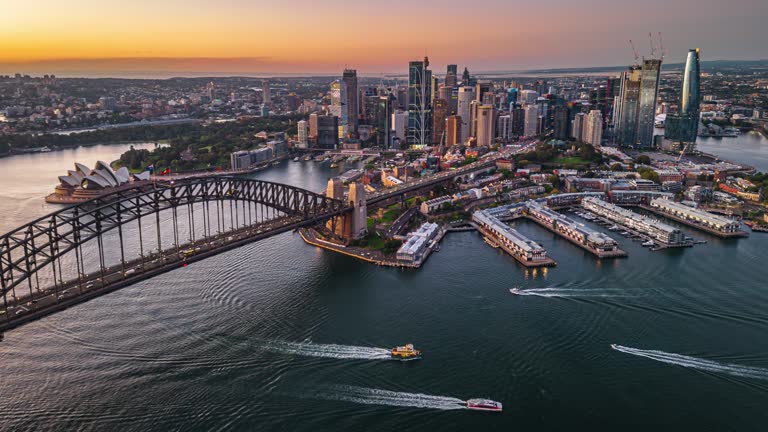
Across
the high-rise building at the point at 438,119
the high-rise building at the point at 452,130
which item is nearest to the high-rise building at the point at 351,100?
the high-rise building at the point at 438,119

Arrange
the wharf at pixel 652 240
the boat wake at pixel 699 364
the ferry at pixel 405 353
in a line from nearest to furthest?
the boat wake at pixel 699 364, the ferry at pixel 405 353, the wharf at pixel 652 240

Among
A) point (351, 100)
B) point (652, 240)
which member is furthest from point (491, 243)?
point (351, 100)

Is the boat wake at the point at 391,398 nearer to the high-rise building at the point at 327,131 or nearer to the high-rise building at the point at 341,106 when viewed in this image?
the high-rise building at the point at 327,131

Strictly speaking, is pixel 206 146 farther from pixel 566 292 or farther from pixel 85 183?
pixel 566 292

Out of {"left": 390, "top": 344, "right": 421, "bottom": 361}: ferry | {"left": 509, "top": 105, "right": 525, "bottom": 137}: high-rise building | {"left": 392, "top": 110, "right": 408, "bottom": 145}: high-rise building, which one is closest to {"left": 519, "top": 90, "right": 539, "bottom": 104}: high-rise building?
{"left": 509, "top": 105, "right": 525, "bottom": 137}: high-rise building

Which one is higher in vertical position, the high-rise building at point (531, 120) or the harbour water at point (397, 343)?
the high-rise building at point (531, 120)

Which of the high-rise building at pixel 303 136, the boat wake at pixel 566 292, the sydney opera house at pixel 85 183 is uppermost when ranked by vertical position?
the high-rise building at pixel 303 136

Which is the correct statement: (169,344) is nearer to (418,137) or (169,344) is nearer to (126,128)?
(418,137)
